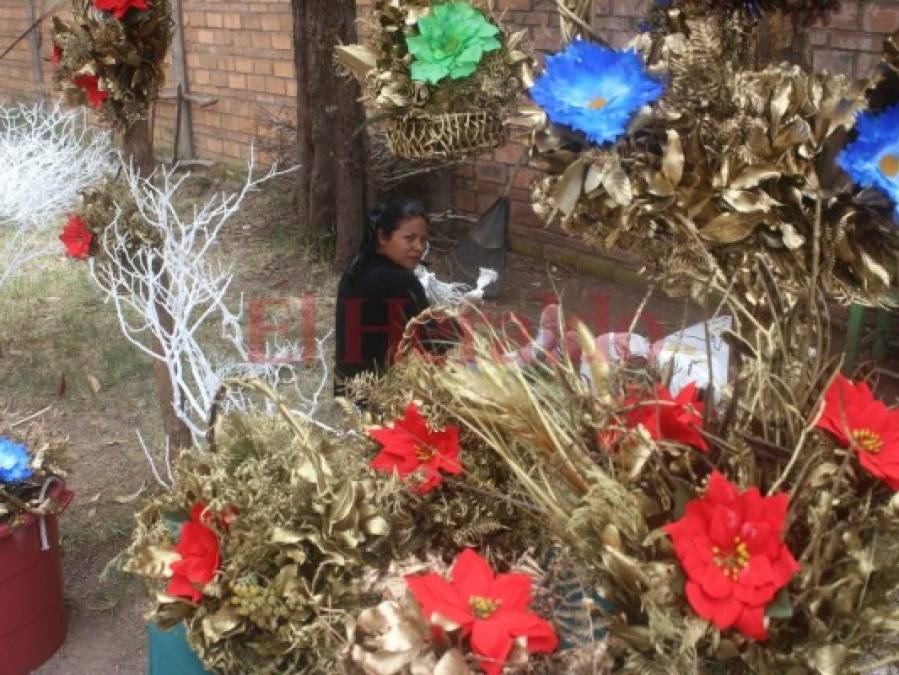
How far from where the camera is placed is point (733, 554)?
0.96 meters

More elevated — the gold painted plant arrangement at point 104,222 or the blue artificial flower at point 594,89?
the blue artificial flower at point 594,89

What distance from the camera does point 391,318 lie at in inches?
127

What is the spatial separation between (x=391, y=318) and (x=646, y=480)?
2216 mm

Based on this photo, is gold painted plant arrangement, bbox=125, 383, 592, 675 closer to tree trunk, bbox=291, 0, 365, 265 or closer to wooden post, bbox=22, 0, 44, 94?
tree trunk, bbox=291, 0, 365, 265

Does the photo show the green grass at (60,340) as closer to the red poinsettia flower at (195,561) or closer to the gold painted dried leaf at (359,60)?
the gold painted dried leaf at (359,60)

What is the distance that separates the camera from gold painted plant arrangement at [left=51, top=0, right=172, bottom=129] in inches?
101

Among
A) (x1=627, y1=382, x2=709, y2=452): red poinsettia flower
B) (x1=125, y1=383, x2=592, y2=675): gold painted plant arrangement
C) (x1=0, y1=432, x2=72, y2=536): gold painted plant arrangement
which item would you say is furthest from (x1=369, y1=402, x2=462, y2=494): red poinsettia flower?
(x1=0, y1=432, x2=72, y2=536): gold painted plant arrangement

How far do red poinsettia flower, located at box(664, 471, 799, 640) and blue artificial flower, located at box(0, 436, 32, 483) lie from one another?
81.1 inches

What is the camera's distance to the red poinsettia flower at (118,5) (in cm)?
252

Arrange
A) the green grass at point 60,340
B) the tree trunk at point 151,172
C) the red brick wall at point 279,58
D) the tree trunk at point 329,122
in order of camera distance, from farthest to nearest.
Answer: the tree trunk at point 329,122 < the green grass at point 60,340 < the red brick wall at point 279,58 < the tree trunk at point 151,172

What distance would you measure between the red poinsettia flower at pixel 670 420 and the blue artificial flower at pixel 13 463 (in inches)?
76.1

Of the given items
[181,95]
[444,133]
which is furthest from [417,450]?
[181,95]

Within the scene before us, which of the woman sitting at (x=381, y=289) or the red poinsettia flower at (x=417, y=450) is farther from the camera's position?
the woman sitting at (x=381, y=289)

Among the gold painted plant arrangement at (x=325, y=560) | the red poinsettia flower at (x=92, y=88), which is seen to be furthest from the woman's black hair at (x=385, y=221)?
the gold painted plant arrangement at (x=325, y=560)
